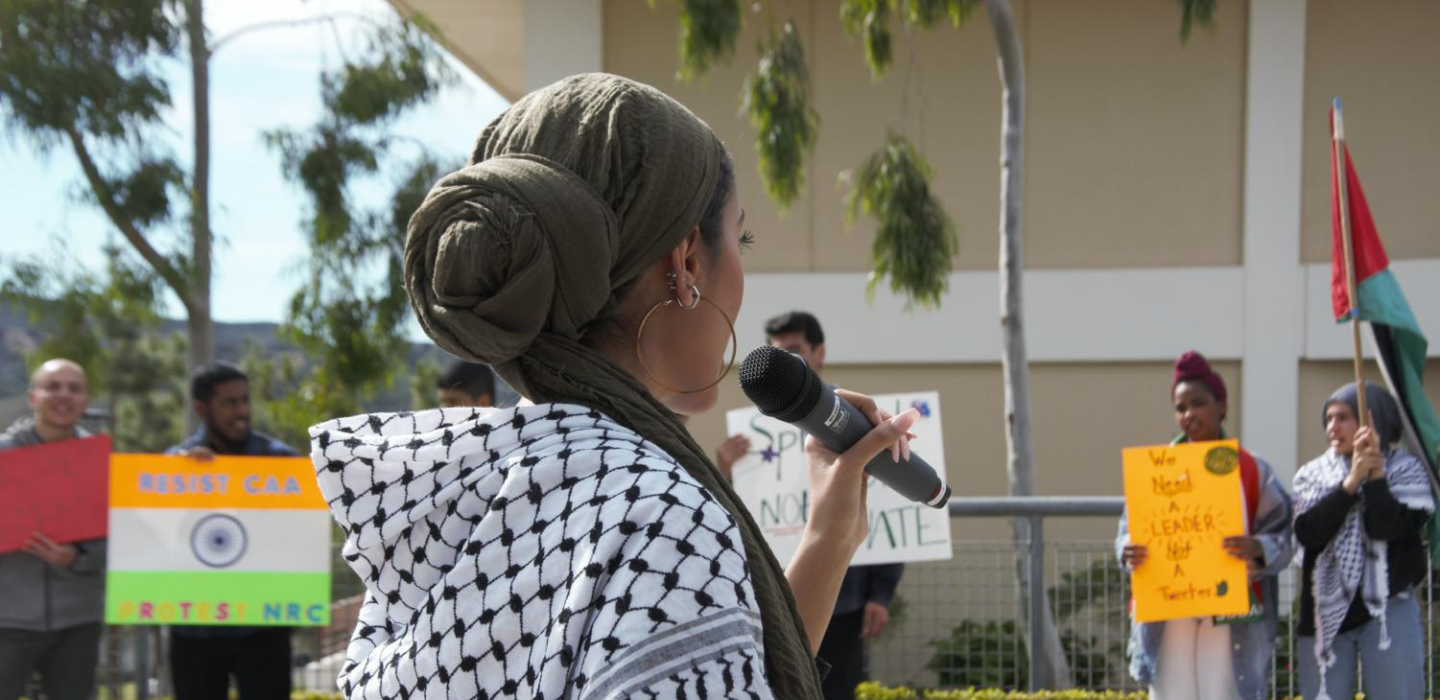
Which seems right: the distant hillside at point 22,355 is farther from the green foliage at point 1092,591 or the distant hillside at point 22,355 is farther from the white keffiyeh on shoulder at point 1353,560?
the white keffiyeh on shoulder at point 1353,560

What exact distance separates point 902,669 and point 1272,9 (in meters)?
7.29

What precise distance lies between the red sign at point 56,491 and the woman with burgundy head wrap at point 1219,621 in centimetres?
458

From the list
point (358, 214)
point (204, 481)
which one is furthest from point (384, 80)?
point (204, 481)

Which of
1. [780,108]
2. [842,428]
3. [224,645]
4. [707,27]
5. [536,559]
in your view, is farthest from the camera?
[780,108]

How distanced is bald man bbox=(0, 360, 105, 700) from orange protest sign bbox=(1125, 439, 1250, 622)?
4627 mm

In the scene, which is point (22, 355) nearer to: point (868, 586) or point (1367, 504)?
point (868, 586)

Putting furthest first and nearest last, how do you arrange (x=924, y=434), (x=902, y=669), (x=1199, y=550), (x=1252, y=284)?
(x=1252, y=284) → (x=902, y=669) → (x=924, y=434) → (x=1199, y=550)

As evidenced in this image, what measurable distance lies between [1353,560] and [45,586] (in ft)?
18.3

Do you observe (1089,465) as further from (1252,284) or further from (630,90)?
(630,90)

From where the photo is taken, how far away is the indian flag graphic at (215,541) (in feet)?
22.1

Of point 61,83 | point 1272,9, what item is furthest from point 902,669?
point 61,83

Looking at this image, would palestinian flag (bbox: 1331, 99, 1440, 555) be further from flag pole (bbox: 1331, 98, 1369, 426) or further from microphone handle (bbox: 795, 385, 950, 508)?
microphone handle (bbox: 795, 385, 950, 508)

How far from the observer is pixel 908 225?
912 centimetres

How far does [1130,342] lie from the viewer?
39.7 feet
